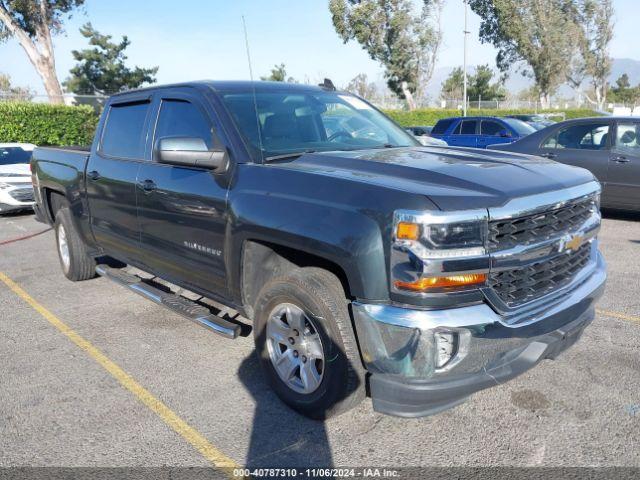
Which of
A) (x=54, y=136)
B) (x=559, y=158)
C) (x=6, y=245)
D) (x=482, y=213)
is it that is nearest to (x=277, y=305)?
(x=482, y=213)

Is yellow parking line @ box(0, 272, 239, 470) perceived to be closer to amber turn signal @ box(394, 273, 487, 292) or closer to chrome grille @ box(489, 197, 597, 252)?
amber turn signal @ box(394, 273, 487, 292)

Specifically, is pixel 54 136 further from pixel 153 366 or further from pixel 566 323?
pixel 566 323

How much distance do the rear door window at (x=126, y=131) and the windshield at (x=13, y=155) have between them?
822cm

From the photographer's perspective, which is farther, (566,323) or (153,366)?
(153,366)

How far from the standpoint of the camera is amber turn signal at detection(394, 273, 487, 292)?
2588mm

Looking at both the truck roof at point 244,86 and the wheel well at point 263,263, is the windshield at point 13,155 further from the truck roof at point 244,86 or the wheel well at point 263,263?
the wheel well at point 263,263

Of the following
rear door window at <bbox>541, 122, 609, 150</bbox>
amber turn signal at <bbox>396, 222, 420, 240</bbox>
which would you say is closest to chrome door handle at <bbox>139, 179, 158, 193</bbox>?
amber turn signal at <bbox>396, 222, 420, 240</bbox>

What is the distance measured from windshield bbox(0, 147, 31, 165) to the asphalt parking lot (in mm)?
8538

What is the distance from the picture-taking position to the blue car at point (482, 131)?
47.9 feet

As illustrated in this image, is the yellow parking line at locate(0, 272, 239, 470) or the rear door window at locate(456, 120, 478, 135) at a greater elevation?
the rear door window at locate(456, 120, 478, 135)

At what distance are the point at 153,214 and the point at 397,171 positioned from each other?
202 cm

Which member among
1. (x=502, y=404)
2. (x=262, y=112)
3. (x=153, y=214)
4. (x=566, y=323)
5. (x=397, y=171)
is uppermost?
(x=262, y=112)

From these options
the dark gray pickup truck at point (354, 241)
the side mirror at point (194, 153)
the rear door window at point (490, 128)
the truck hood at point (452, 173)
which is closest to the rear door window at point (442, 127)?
the rear door window at point (490, 128)

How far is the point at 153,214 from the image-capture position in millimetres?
4238
